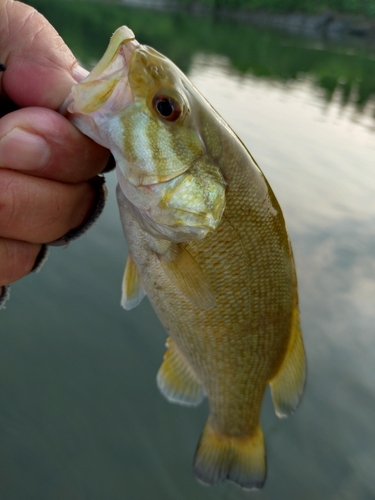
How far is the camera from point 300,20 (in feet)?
212

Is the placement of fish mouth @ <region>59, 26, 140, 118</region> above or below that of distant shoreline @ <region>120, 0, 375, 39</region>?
above

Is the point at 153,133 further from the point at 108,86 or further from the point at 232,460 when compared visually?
the point at 232,460

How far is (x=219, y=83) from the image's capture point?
52.7 feet

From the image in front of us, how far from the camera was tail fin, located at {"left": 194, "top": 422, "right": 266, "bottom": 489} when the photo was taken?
2143 mm

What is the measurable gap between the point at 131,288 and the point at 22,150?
2.67 ft

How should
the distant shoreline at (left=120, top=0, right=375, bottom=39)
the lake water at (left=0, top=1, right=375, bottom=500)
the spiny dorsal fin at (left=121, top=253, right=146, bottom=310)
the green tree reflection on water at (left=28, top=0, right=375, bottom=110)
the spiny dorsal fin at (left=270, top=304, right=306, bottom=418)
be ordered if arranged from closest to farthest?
1. the spiny dorsal fin at (left=121, top=253, right=146, bottom=310)
2. the spiny dorsal fin at (left=270, top=304, right=306, bottom=418)
3. the lake water at (left=0, top=1, right=375, bottom=500)
4. the green tree reflection on water at (left=28, top=0, right=375, bottom=110)
5. the distant shoreline at (left=120, top=0, right=375, bottom=39)

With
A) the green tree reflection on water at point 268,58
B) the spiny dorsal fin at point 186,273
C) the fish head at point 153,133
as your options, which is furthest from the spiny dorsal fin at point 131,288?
the green tree reflection on water at point 268,58

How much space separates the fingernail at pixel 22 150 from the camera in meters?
1.19

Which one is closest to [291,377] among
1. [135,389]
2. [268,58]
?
[135,389]

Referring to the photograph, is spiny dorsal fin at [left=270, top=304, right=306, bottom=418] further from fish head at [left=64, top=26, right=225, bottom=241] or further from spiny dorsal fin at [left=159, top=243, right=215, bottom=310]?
fish head at [left=64, top=26, right=225, bottom=241]

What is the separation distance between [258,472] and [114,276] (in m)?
3.09

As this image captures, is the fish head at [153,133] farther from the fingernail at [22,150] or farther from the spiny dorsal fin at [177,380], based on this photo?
the spiny dorsal fin at [177,380]

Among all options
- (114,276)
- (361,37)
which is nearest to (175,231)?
(114,276)

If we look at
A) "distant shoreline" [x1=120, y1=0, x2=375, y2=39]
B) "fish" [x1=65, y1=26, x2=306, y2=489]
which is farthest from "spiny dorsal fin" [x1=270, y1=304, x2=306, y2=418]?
"distant shoreline" [x1=120, y1=0, x2=375, y2=39]
